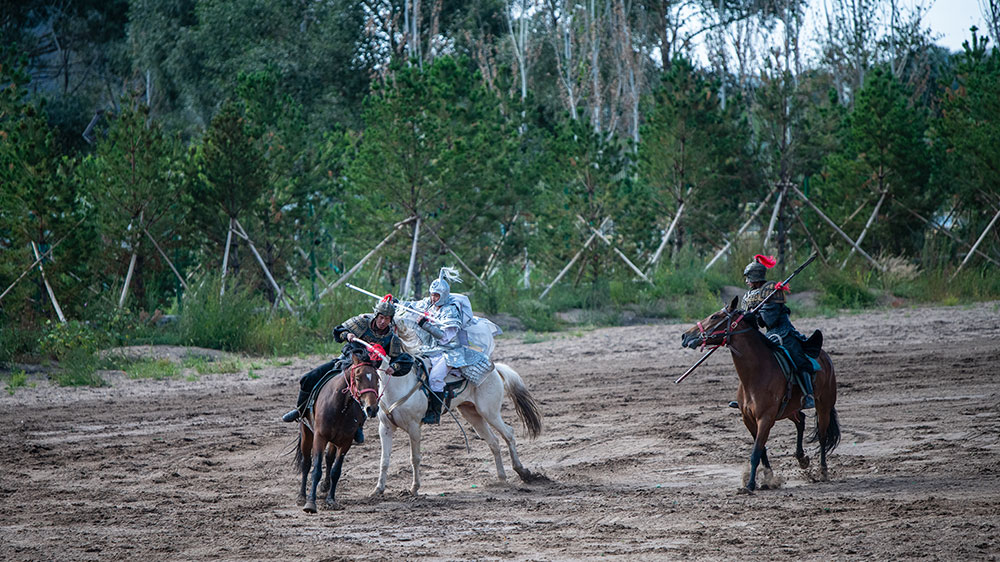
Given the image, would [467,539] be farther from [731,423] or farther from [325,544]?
[731,423]

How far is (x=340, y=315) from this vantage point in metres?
20.6

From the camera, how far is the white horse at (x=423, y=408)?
9.73 m

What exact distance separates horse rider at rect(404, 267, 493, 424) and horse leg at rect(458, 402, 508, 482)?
0.47m

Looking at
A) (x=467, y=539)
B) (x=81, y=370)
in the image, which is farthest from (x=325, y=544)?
(x=81, y=370)

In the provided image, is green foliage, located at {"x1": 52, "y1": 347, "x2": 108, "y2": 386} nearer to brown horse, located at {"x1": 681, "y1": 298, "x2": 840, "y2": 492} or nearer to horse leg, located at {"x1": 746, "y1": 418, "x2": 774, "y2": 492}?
brown horse, located at {"x1": 681, "y1": 298, "x2": 840, "y2": 492}

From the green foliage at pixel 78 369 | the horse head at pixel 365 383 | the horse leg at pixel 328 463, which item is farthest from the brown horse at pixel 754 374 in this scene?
the green foliage at pixel 78 369

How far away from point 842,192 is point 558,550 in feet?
69.0

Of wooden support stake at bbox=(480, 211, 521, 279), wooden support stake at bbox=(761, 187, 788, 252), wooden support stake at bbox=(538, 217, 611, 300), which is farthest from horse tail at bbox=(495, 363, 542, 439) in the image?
wooden support stake at bbox=(761, 187, 788, 252)

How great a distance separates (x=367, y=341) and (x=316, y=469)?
3.92 ft

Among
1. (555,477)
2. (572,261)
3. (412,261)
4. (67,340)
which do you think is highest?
(412,261)

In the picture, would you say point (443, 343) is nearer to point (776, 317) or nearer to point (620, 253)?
point (776, 317)

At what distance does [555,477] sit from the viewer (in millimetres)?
10453

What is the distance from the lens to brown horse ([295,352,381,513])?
879cm

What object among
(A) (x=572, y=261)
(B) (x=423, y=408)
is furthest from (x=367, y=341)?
(A) (x=572, y=261)
